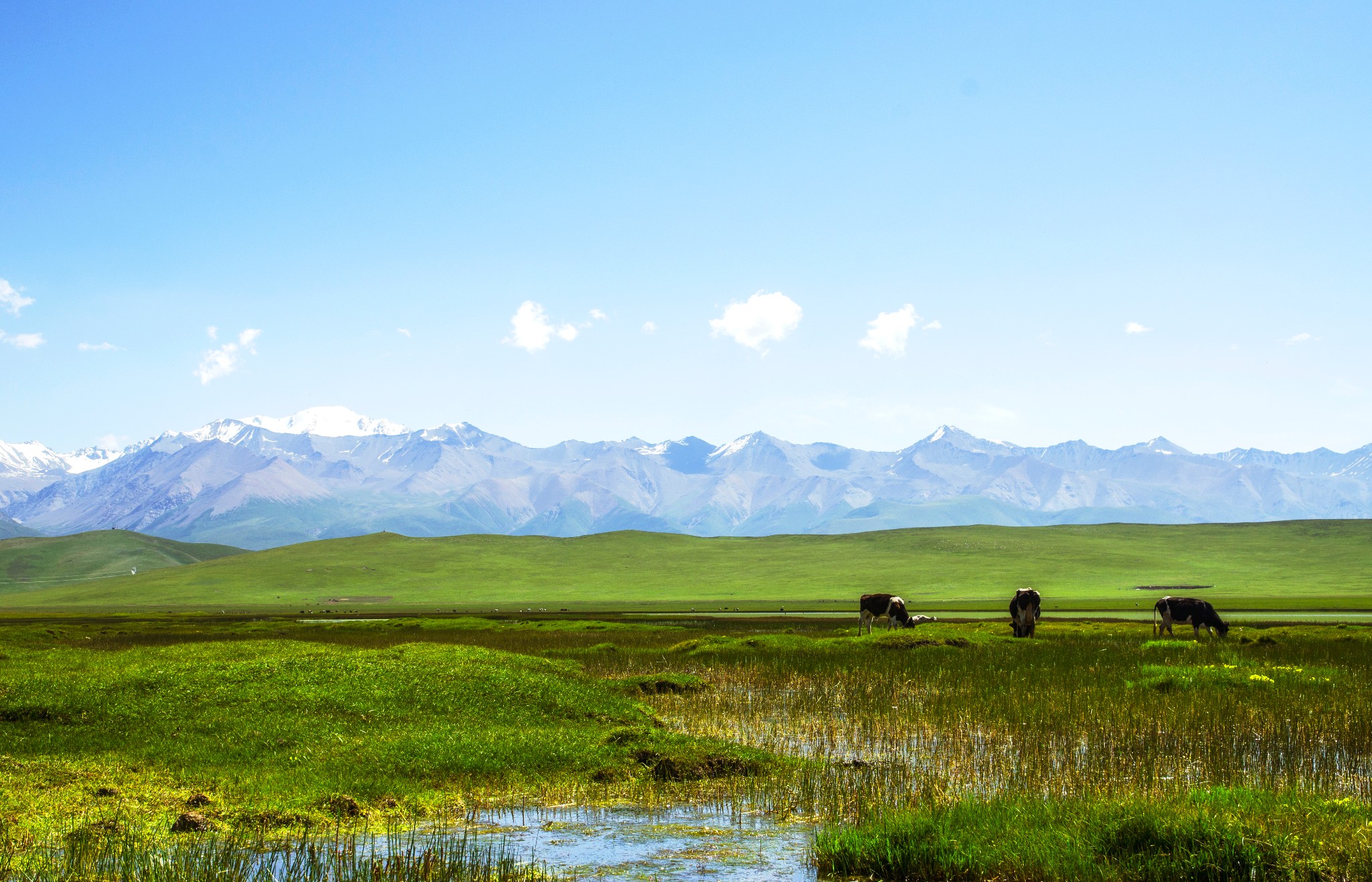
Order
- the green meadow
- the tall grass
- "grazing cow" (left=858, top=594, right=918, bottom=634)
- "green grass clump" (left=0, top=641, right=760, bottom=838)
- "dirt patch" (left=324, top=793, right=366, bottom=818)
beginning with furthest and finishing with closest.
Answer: "grazing cow" (left=858, top=594, right=918, bottom=634), the tall grass, "green grass clump" (left=0, top=641, right=760, bottom=838), "dirt patch" (left=324, top=793, right=366, bottom=818), the green meadow

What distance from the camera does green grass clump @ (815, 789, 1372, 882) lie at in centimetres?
1140

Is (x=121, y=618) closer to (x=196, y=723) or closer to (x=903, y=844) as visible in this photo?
(x=196, y=723)

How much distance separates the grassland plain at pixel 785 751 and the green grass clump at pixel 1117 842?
0.04 metres

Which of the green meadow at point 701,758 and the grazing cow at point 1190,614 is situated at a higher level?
the green meadow at point 701,758

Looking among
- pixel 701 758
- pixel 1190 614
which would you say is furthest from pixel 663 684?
pixel 1190 614

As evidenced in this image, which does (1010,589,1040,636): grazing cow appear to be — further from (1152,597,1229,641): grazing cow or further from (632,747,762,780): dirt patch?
(632,747,762,780): dirt patch

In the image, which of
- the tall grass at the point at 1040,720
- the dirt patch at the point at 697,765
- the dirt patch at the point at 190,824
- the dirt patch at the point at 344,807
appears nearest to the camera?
the dirt patch at the point at 190,824

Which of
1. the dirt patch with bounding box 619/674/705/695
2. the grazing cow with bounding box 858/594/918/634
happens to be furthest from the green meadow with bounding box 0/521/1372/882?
the grazing cow with bounding box 858/594/918/634

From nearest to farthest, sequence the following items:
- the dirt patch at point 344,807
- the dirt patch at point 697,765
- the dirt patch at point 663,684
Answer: the dirt patch at point 344,807
the dirt patch at point 697,765
the dirt patch at point 663,684

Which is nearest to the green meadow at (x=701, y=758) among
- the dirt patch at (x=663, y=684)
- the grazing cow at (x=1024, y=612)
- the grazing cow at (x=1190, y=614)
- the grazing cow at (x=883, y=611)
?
the dirt patch at (x=663, y=684)

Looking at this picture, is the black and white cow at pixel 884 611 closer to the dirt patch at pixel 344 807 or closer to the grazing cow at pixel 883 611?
the grazing cow at pixel 883 611

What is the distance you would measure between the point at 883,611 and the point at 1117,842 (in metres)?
49.1

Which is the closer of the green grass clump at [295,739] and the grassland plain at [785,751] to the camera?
the grassland plain at [785,751]

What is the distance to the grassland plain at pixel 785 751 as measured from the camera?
1262 centimetres
